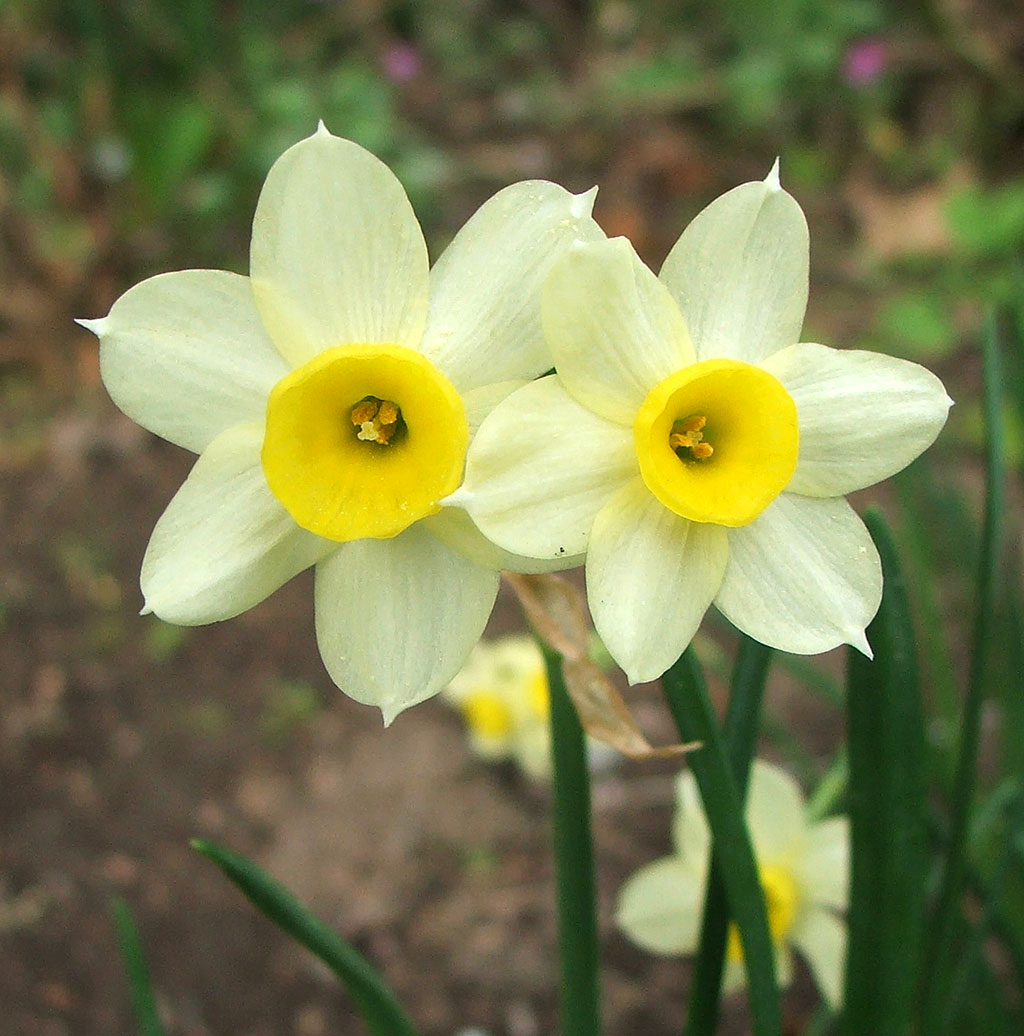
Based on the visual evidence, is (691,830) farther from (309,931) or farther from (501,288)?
(501,288)

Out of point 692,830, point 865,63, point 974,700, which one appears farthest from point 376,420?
point 865,63

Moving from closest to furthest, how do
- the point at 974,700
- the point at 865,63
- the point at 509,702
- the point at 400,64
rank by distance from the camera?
the point at 974,700, the point at 509,702, the point at 865,63, the point at 400,64

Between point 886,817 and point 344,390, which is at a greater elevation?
point 344,390

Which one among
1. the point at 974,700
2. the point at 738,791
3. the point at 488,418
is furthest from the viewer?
the point at 974,700

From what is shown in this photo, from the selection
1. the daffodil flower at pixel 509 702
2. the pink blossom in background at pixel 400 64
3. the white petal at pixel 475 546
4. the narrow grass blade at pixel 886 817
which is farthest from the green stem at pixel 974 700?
the pink blossom in background at pixel 400 64

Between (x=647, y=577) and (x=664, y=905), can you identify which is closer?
(x=647, y=577)

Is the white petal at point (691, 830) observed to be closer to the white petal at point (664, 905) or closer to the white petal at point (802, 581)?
the white petal at point (664, 905)

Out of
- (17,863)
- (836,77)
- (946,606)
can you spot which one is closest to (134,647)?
(17,863)

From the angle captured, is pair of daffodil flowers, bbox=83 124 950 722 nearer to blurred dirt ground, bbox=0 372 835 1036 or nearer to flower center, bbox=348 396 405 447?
flower center, bbox=348 396 405 447
